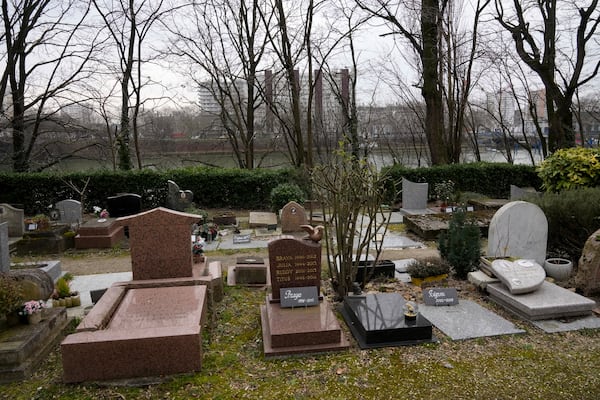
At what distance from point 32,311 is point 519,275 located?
6288 mm

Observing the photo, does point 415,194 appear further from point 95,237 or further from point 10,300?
point 10,300

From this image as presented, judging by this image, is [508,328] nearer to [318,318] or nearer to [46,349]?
[318,318]

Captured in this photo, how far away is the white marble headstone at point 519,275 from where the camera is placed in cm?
589

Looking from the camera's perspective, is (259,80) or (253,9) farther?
(259,80)

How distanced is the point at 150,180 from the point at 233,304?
31.7 feet

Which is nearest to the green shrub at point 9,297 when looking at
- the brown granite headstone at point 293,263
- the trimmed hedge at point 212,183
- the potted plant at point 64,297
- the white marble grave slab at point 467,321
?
the potted plant at point 64,297

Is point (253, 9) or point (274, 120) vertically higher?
point (253, 9)

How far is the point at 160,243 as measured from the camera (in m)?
6.04

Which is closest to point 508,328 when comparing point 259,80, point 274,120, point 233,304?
point 233,304

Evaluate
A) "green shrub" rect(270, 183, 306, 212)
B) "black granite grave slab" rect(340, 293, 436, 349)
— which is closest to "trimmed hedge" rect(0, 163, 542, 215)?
"green shrub" rect(270, 183, 306, 212)

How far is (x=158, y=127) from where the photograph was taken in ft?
83.5

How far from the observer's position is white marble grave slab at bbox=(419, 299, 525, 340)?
5.23 meters

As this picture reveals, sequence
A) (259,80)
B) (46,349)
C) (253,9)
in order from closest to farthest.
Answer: (46,349) < (253,9) < (259,80)

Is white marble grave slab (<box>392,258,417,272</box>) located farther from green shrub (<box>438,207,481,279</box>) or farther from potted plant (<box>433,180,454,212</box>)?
potted plant (<box>433,180,454,212</box>)
